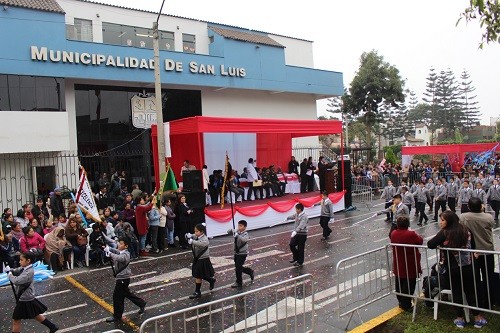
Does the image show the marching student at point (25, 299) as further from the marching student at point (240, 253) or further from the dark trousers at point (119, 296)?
the marching student at point (240, 253)

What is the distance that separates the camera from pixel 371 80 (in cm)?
3759

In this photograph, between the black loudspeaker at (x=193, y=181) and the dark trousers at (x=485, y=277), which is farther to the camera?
the black loudspeaker at (x=193, y=181)

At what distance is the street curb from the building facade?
1217 cm

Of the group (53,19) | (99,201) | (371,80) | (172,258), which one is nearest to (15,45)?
(53,19)

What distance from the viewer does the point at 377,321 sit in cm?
692

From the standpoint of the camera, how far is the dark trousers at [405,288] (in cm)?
707

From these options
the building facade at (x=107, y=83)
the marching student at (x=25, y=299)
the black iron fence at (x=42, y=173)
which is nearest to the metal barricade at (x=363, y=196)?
the building facade at (x=107, y=83)

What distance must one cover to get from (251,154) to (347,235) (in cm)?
936

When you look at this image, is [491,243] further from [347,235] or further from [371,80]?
[371,80]

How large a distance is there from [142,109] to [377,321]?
59.2 ft

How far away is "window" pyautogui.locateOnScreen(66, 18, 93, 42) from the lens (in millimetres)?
21219

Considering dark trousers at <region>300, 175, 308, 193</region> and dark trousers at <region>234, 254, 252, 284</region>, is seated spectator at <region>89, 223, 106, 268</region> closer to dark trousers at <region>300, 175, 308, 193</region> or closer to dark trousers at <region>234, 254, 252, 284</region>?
dark trousers at <region>234, 254, 252, 284</region>

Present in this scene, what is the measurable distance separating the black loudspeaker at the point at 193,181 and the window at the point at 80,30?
10.9 meters

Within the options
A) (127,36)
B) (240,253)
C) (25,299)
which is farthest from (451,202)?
(127,36)
